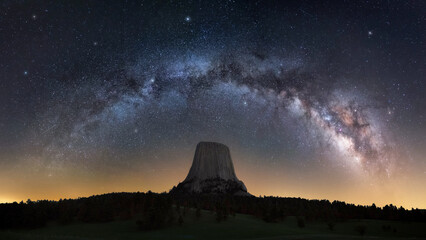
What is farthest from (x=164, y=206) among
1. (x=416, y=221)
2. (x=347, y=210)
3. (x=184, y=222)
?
(x=416, y=221)

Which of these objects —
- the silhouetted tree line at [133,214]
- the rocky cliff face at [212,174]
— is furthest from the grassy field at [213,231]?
the rocky cliff face at [212,174]

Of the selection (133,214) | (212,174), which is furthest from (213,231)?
(212,174)

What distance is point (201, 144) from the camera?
5712 centimetres

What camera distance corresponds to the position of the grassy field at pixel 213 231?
15297 millimetres

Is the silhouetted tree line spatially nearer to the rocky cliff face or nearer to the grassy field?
the grassy field

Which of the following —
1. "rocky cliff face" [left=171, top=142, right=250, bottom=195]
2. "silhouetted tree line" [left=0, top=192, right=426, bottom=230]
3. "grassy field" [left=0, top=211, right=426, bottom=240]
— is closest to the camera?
"grassy field" [left=0, top=211, right=426, bottom=240]

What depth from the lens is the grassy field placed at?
15297 mm

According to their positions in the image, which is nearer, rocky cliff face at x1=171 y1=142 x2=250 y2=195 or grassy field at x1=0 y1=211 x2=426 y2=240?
grassy field at x1=0 y1=211 x2=426 y2=240

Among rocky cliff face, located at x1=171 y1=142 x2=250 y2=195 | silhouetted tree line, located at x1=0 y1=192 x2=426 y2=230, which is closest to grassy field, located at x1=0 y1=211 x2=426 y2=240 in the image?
silhouetted tree line, located at x1=0 y1=192 x2=426 y2=230

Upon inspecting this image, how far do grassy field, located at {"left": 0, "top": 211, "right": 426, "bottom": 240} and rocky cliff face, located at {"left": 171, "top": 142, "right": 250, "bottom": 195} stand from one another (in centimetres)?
3079

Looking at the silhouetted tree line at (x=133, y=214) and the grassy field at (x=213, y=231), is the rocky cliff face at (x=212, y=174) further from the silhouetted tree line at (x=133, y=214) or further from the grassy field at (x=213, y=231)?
the grassy field at (x=213, y=231)

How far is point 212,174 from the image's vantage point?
53.4 metres

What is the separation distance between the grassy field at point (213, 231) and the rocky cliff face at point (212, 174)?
1212 inches

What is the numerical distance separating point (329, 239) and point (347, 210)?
970 cm
